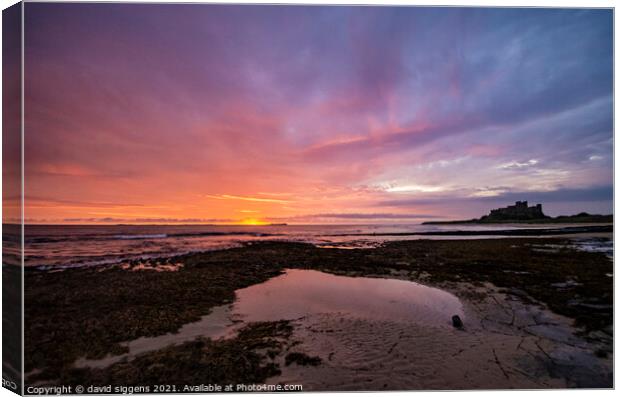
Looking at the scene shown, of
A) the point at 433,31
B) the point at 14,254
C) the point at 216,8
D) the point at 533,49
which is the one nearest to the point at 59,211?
the point at 14,254

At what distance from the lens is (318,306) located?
5.66 metres

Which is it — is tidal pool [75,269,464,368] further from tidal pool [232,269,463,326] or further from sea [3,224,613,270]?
sea [3,224,613,270]

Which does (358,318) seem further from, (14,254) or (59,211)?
(59,211)

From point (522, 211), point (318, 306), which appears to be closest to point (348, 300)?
point (318, 306)

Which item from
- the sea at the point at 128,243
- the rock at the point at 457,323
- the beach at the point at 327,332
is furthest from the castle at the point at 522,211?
the rock at the point at 457,323

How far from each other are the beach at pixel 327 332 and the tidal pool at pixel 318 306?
0.08ft

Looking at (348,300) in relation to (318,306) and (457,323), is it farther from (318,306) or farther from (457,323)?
(457,323)

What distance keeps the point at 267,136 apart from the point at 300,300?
3851mm

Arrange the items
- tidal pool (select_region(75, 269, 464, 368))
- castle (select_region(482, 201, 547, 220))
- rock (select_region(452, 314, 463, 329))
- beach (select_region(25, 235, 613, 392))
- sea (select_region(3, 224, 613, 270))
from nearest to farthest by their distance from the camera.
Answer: beach (select_region(25, 235, 613, 392)), tidal pool (select_region(75, 269, 464, 368)), rock (select_region(452, 314, 463, 329)), castle (select_region(482, 201, 547, 220)), sea (select_region(3, 224, 613, 270))

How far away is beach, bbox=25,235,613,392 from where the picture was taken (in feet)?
11.7

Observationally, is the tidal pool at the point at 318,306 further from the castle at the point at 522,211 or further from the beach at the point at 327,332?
the castle at the point at 522,211

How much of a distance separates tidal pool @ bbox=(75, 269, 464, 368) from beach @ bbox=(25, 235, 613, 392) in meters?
0.03

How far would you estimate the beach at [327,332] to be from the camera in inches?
140

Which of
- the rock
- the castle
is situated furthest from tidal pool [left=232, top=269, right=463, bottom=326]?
the castle
